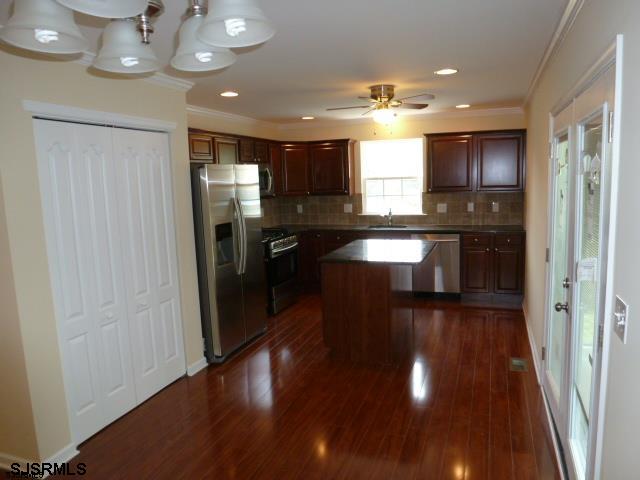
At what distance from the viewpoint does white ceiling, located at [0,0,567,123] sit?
92.7 inches

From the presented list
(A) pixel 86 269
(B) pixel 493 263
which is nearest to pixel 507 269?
(B) pixel 493 263

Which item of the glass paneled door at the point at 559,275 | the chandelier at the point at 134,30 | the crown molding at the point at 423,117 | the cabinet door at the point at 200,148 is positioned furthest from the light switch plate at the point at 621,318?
the crown molding at the point at 423,117

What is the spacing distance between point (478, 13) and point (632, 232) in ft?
5.30

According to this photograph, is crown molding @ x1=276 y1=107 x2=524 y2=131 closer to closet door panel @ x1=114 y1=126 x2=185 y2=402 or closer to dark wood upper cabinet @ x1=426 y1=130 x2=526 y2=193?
dark wood upper cabinet @ x1=426 y1=130 x2=526 y2=193

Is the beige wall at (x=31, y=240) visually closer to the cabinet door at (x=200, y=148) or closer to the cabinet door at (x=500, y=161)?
the cabinet door at (x=200, y=148)

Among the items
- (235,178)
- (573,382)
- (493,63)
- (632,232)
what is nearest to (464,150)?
(493,63)

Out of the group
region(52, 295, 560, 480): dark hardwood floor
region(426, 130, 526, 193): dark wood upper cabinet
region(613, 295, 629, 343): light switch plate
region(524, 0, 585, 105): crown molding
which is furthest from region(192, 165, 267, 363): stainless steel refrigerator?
region(613, 295, 629, 343): light switch plate

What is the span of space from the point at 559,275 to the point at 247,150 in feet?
12.7

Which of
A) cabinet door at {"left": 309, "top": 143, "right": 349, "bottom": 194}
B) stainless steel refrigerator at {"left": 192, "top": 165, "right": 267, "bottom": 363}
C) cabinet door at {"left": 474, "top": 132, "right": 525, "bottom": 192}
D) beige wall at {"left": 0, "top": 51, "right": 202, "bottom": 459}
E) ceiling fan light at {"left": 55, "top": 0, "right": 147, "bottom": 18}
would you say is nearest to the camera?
ceiling fan light at {"left": 55, "top": 0, "right": 147, "bottom": 18}

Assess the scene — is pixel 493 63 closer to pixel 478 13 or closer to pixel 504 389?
pixel 478 13

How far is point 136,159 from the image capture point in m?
3.31

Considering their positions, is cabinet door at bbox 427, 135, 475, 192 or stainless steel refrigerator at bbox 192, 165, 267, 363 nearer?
stainless steel refrigerator at bbox 192, 165, 267, 363

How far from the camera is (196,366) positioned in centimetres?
397

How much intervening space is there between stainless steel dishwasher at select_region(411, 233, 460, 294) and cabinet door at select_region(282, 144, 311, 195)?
1.80 m
